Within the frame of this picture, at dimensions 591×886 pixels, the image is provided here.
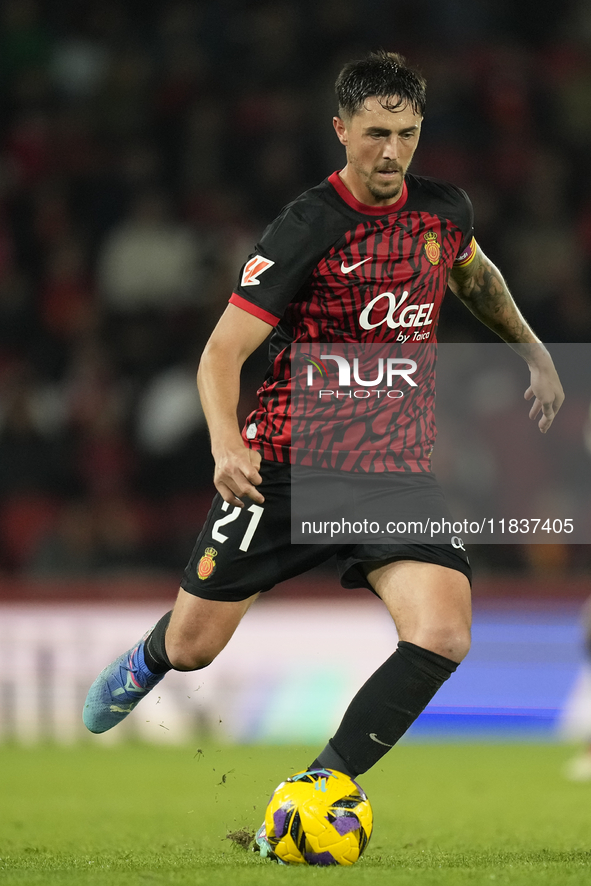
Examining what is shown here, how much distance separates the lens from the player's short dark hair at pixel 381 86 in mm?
3734

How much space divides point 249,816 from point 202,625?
1580 millimetres

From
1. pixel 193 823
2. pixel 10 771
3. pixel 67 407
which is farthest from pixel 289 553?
pixel 67 407

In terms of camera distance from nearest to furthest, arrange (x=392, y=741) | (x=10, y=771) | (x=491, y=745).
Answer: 1. (x=392, y=741)
2. (x=10, y=771)
3. (x=491, y=745)

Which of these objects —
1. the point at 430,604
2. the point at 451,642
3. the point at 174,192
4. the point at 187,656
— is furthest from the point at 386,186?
the point at 174,192

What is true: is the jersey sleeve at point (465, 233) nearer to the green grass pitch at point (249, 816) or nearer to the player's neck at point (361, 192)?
the player's neck at point (361, 192)

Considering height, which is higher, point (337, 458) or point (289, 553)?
point (337, 458)

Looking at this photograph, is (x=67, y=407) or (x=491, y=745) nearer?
(x=491, y=745)

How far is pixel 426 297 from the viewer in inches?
155

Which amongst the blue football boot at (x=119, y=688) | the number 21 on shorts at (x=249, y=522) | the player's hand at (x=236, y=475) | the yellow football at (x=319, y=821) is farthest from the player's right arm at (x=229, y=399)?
the blue football boot at (x=119, y=688)

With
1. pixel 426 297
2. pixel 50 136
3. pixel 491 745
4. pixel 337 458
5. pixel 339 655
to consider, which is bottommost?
pixel 491 745

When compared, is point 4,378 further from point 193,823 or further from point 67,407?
point 193,823

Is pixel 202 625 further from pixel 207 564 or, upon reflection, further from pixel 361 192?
pixel 361 192

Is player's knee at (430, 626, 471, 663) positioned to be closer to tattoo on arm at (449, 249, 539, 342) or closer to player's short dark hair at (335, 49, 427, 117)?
tattoo on arm at (449, 249, 539, 342)

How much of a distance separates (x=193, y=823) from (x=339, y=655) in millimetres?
3245
